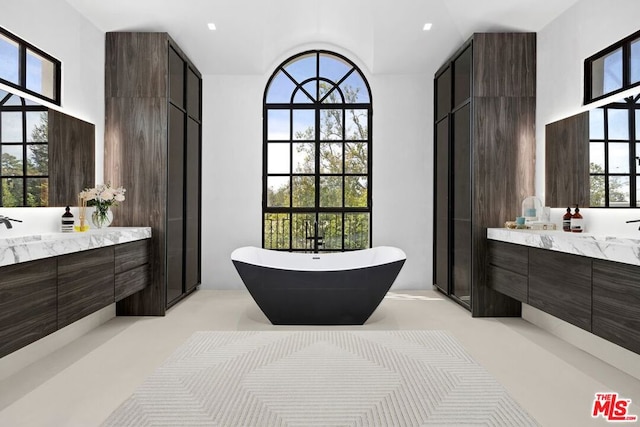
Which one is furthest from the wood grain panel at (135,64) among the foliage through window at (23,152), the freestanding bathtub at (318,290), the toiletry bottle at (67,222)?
the freestanding bathtub at (318,290)

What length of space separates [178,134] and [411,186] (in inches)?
111

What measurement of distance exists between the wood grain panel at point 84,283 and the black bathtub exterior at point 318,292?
97 centimetres

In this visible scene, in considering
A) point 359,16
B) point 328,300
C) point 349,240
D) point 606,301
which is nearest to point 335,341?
point 328,300

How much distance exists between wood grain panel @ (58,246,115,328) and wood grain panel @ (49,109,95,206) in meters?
0.64

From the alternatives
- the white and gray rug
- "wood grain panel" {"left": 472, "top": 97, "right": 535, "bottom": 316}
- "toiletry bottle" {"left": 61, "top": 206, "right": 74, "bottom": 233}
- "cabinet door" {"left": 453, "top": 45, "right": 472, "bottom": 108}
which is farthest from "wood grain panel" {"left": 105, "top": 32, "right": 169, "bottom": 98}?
"wood grain panel" {"left": 472, "top": 97, "right": 535, "bottom": 316}

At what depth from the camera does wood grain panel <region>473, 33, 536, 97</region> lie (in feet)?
12.9

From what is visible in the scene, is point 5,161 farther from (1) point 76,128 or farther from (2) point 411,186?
(2) point 411,186

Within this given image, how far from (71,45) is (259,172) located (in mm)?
2366

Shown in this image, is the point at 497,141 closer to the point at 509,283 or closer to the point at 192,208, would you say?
the point at 509,283

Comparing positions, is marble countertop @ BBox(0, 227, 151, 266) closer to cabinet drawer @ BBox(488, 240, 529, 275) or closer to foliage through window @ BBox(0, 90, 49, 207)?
foliage through window @ BBox(0, 90, 49, 207)

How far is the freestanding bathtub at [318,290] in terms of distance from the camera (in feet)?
11.5

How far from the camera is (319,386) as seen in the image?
7.79 feet

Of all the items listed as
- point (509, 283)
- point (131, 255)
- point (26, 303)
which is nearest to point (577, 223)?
point (509, 283)

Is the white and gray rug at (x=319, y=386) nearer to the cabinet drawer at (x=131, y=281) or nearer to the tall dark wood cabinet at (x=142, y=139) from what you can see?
the cabinet drawer at (x=131, y=281)
